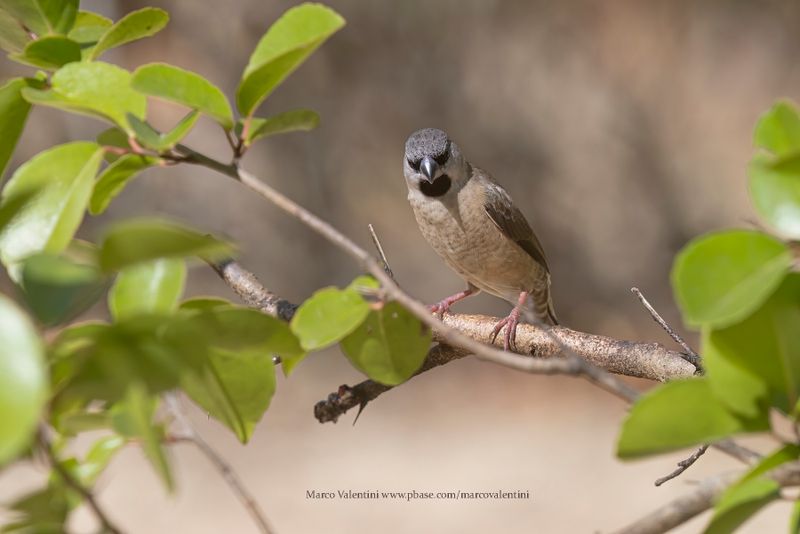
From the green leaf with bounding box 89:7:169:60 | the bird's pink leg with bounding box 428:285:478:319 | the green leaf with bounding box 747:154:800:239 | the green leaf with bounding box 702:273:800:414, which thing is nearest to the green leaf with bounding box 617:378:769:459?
the green leaf with bounding box 702:273:800:414

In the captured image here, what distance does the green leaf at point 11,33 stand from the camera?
3.96 ft

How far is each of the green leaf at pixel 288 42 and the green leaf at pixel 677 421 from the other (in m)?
0.48

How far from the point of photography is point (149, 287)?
0.74m

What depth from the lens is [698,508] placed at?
0.76 meters

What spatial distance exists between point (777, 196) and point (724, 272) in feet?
0.28

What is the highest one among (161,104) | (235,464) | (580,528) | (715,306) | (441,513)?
(715,306)

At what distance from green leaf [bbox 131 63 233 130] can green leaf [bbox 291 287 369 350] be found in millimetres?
232

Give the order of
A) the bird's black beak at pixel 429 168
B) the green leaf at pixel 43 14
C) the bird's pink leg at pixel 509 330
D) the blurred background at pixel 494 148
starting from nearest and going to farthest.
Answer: the green leaf at pixel 43 14 < the bird's pink leg at pixel 509 330 < the bird's black beak at pixel 429 168 < the blurred background at pixel 494 148

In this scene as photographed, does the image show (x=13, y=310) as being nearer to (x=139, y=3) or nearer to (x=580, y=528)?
(x=580, y=528)

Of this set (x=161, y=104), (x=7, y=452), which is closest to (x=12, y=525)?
(x=7, y=452)

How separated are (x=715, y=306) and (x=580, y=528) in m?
5.31

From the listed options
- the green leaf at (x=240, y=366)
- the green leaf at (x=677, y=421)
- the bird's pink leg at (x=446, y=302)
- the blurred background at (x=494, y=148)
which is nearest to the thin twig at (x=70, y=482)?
the green leaf at (x=240, y=366)

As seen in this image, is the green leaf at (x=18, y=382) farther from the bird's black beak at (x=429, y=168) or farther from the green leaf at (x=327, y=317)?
the bird's black beak at (x=429, y=168)

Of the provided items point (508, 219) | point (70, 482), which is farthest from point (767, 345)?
point (508, 219)
